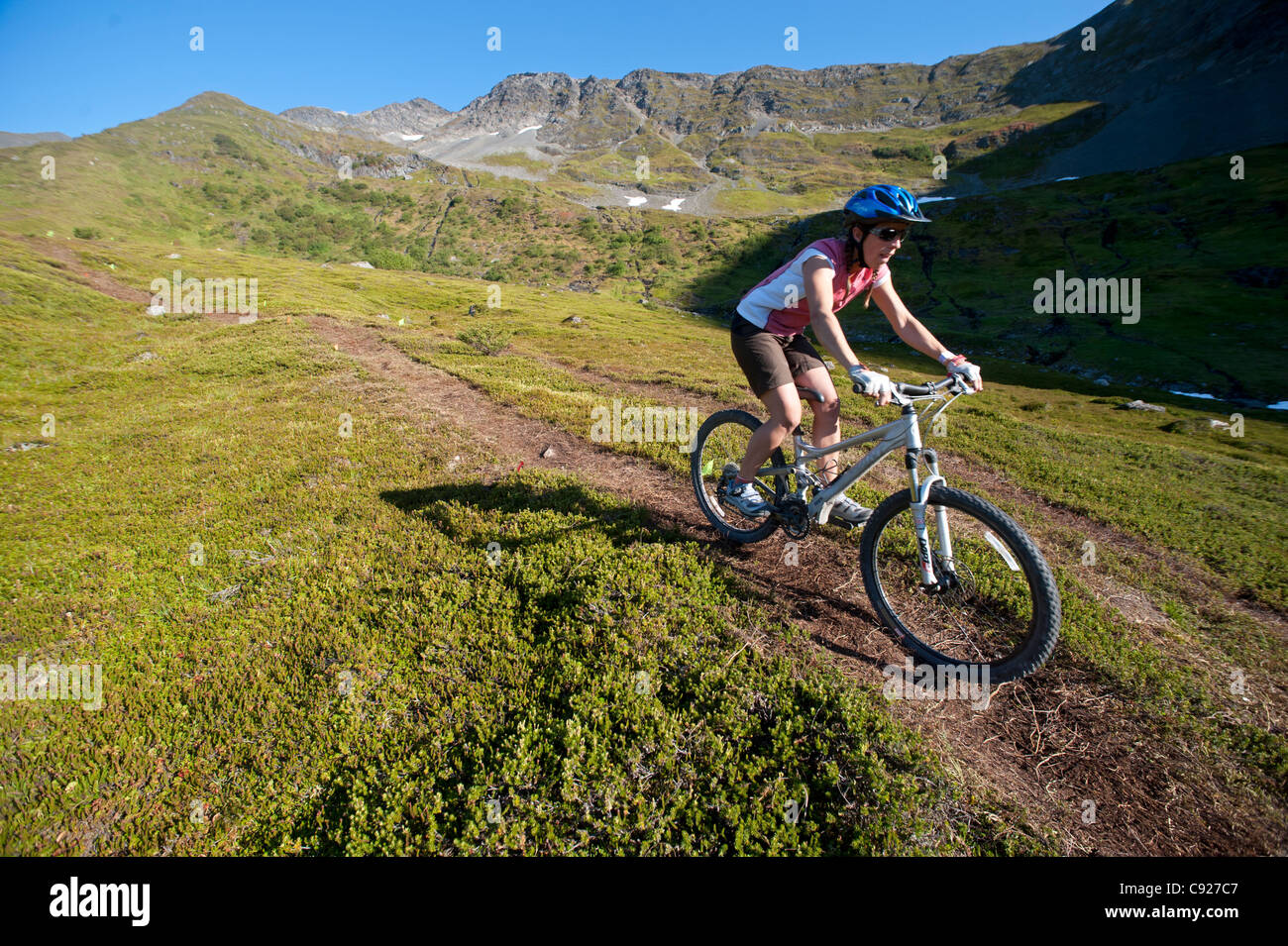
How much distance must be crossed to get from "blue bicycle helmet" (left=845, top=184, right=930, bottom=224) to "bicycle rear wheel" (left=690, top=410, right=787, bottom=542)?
123 inches

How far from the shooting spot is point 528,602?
23.4ft

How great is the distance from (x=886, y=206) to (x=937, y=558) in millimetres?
4065

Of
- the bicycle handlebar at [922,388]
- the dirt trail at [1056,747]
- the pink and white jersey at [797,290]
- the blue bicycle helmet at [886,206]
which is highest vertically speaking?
the blue bicycle helmet at [886,206]

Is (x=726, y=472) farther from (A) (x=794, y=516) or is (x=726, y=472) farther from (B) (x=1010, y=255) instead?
(B) (x=1010, y=255)

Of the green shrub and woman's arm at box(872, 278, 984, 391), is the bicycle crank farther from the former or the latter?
the green shrub

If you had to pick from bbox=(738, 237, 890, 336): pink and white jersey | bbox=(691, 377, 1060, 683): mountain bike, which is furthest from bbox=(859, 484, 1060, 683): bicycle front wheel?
bbox=(738, 237, 890, 336): pink and white jersey

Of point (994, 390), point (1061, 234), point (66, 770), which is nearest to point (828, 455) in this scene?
point (66, 770)

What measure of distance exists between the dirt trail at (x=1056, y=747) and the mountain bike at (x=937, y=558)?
1.48 ft

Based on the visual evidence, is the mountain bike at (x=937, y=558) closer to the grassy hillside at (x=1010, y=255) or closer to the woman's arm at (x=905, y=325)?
the woman's arm at (x=905, y=325)

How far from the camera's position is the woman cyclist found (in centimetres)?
591

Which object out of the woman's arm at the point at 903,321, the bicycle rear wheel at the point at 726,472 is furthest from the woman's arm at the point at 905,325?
the bicycle rear wheel at the point at 726,472

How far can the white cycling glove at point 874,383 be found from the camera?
5.70 meters

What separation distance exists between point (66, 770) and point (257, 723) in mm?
1698

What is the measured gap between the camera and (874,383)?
18.7 feet
